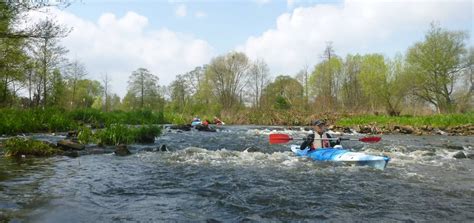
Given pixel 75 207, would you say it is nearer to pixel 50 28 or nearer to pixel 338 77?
pixel 50 28

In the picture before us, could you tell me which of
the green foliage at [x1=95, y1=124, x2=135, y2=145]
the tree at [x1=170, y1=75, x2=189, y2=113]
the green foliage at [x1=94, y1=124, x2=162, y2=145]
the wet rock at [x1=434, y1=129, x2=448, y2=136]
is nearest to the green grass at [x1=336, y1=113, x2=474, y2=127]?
the wet rock at [x1=434, y1=129, x2=448, y2=136]

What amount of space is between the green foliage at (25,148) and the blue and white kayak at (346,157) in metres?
6.91

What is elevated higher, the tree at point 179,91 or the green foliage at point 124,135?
the tree at point 179,91

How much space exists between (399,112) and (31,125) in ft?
91.8

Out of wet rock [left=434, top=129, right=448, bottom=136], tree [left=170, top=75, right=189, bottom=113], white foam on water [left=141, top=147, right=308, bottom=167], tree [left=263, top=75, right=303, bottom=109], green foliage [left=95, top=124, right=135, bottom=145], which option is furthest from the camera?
tree [left=170, top=75, right=189, bottom=113]

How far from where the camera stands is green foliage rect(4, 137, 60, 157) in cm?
903

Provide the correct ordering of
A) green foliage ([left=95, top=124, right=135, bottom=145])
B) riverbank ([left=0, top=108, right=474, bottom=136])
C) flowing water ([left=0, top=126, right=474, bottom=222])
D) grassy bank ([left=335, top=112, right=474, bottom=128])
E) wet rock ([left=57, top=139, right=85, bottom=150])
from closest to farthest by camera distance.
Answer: flowing water ([left=0, top=126, right=474, bottom=222]) < wet rock ([left=57, top=139, right=85, bottom=150]) < green foliage ([left=95, top=124, right=135, bottom=145]) < riverbank ([left=0, top=108, right=474, bottom=136]) < grassy bank ([left=335, top=112, right=474, bottom=128])

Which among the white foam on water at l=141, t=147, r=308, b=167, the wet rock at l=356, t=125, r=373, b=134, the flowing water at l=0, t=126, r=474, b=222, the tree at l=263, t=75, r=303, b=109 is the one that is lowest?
the flowing water at l=0, t=126, r=474, b=222

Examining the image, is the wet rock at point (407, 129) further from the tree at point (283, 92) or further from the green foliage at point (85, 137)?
the tree at point (283, 92)

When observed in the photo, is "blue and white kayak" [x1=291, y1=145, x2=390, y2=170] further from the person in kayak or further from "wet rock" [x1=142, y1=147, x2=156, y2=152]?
"wet rock" [x1=142, y1=147, x2=156, y2=152]

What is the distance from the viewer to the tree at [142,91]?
5109 centimetres

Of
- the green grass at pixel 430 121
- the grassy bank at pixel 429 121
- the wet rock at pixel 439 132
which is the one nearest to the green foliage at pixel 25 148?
the wet rock at pixel 439 132

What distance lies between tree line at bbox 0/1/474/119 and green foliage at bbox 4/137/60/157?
22.7ft

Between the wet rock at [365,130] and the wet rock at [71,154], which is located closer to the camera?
the wet rock at [71,154]
